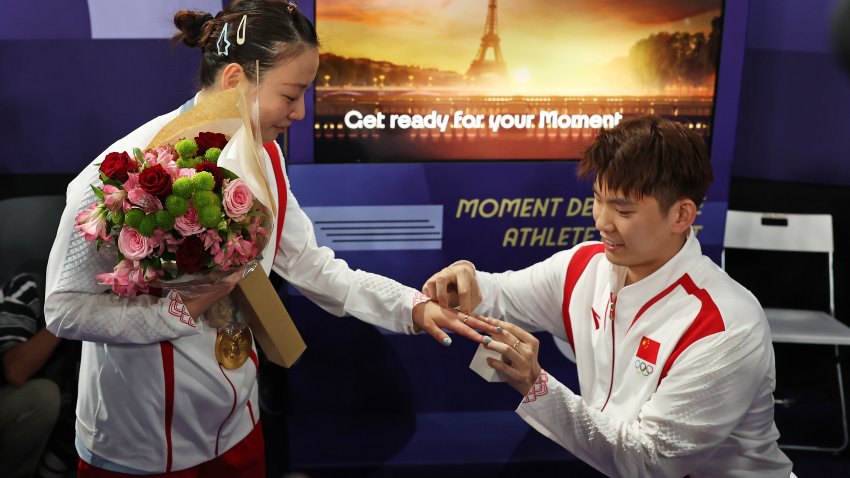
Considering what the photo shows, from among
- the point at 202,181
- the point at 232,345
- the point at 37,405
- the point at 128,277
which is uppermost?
the point at 202,181

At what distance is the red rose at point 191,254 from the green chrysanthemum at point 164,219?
0.17 feet

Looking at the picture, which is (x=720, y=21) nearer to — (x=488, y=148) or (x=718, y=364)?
(x=488, y=148)

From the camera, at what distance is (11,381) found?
377 cm

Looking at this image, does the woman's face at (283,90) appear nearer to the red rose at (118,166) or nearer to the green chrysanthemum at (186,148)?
the green chrysanthemum at (186,148)

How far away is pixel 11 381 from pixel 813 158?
4477mm

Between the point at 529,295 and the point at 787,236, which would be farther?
the point at 787,236

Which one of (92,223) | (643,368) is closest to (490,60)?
(643,368)

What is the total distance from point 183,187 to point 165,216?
0.08 m

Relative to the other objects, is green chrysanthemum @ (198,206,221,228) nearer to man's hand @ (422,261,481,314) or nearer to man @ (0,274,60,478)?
man's hand @ (422,261,481,314)

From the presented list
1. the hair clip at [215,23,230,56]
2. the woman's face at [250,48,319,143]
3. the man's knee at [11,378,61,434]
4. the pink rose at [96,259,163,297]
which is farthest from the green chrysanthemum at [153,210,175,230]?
the man's knee at [11,378,61,434]

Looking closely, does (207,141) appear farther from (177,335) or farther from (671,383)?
(671,383)

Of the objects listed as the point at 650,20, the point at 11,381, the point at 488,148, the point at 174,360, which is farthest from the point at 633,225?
the point at 11,381

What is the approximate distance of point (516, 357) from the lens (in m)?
2.17

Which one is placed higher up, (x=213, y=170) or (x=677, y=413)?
A: (x=213, y=170)
